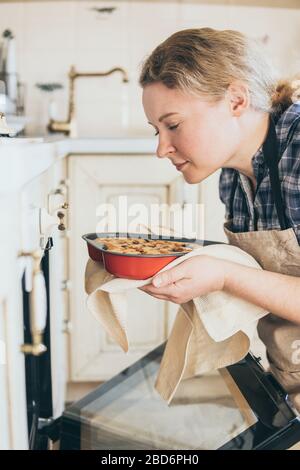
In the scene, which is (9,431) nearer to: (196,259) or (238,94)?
(196,259)

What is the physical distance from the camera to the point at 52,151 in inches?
23.0

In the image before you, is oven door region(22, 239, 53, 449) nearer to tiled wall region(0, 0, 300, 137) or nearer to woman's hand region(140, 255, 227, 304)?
woman's hand region(140, 255, 227, 304)

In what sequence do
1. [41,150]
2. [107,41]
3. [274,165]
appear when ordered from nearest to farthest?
[41,150]
[274,165]
[107,41]

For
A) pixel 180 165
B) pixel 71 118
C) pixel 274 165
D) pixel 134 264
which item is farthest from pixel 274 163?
pixel 71 118

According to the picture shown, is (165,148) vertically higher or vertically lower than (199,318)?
higher

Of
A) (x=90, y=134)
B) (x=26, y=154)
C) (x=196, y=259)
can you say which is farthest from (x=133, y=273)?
(x=90, y=134)

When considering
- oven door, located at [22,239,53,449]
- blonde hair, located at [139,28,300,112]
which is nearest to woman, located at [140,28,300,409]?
blonde hair, located at [139,28,300,112]

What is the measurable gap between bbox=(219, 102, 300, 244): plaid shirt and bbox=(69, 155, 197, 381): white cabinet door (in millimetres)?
72

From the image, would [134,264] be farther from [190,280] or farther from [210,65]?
[210,65]

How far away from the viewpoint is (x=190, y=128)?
1.90 ft

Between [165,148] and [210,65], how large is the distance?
106 mm

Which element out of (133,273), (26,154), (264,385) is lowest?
(264,385)

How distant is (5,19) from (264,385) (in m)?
0.58

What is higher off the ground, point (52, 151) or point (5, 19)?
point (5, 19)
